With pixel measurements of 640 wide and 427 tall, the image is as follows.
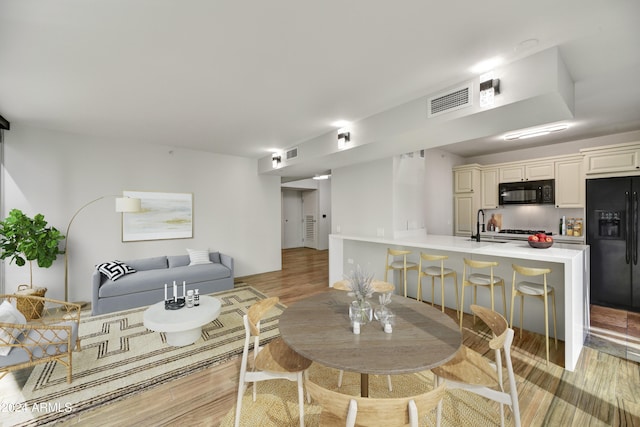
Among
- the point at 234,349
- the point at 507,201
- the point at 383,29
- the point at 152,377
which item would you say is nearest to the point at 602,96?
the point at 507,201

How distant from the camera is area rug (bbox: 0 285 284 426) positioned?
2.01m

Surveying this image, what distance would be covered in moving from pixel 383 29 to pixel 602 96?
302cm

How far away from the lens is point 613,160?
387cm

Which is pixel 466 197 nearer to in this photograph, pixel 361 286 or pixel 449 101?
pixel 449 101

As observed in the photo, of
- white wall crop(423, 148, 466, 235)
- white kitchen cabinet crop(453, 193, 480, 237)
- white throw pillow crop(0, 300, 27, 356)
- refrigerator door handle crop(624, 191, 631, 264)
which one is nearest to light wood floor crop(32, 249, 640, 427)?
white throw pillow crop(0, 300, 27, 356)

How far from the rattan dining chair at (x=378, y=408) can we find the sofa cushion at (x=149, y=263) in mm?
4719

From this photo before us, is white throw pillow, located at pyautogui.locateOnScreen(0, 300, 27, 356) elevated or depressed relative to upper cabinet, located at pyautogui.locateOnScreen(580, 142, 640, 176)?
depressed

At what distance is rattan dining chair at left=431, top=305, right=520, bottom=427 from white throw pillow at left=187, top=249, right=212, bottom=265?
4.46 metres

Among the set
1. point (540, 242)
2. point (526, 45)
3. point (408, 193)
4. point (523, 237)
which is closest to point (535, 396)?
point (540, 242)

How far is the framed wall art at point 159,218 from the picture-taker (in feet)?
15.4

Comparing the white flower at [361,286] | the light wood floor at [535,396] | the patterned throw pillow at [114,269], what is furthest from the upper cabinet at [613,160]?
the patterned throw pillow at [114,269]

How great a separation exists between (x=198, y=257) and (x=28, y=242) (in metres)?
2.21

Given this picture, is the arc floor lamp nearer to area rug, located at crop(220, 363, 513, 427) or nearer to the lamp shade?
the lamp shade

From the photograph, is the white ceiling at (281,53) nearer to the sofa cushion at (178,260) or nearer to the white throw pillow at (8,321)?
the white throw pillow at (8,321)
